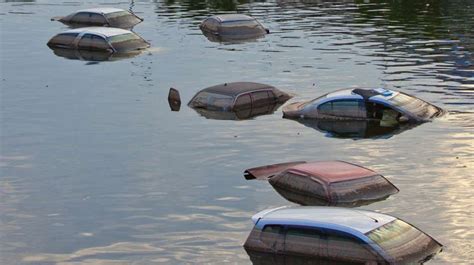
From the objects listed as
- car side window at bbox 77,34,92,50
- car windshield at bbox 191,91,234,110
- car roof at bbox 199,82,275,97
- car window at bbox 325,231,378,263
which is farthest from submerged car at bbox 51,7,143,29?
car window at bbox 325,231,378,263

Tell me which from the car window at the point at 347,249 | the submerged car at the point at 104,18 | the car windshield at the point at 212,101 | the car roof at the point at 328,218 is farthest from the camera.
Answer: the submerged car at the point at 104,18

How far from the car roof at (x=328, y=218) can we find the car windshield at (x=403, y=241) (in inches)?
12.7

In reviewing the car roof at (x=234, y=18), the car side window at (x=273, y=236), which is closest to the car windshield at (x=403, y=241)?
the car side window at (x=273, y=236)

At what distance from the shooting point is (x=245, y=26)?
346ft

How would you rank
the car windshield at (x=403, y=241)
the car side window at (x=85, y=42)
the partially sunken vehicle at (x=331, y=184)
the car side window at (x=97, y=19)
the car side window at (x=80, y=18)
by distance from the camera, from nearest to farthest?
the car windshield at (x=403, y=241) < the partially sunken vehicle at (x=331, y=184) < the car side window at (x=85, y=42) < the car side window at (x=97, y=19) < the car side window at (x=80, y=18)

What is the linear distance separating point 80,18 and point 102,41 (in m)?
20.3

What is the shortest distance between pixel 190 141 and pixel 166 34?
46.5 m

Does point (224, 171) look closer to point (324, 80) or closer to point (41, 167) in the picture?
point (41, 167)

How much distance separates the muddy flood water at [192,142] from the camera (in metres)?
45.7

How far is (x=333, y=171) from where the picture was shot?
50.2 m

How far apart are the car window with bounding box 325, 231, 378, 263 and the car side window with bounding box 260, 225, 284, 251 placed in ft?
6.98

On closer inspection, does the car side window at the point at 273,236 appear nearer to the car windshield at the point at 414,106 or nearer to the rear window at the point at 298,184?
the rear window at the point at 298,184

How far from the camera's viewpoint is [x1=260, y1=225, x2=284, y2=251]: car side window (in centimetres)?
4175

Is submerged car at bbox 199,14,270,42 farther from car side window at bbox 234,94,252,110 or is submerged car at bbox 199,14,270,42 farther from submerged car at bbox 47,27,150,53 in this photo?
car side window at bbox 234,94,252,110
